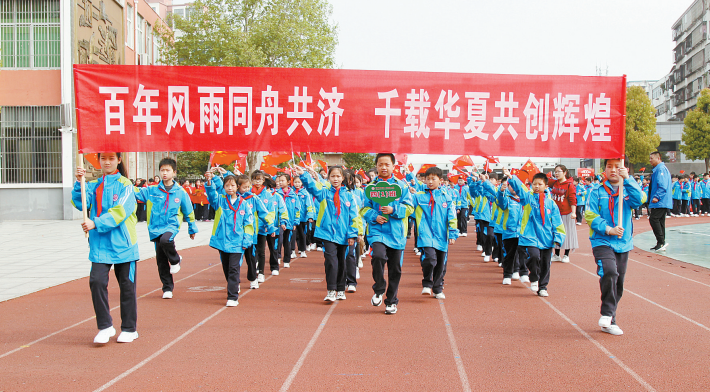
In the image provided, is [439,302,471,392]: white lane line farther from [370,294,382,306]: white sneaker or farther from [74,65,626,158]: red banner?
[74,65,626,158]: red banner

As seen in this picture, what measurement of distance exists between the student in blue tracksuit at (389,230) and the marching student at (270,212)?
7.56ft

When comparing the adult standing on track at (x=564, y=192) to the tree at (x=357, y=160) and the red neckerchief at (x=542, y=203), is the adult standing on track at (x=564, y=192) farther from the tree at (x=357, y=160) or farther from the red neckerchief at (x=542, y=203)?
the tree at (x=357, y=160)

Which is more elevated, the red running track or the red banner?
the red banner

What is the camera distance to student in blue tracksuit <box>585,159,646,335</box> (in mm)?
5746

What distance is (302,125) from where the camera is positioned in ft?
22.4

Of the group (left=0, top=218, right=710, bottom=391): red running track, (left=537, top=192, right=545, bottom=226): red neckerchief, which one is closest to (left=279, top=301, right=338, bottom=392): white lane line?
(left=0, top=218, right=710, bottom=391): red running track

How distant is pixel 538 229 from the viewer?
8.26 metres

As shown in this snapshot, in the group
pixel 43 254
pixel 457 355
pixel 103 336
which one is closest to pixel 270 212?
pixel 103 336

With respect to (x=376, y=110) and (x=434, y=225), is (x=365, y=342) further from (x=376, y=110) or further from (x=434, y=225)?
(x=376, y=110)

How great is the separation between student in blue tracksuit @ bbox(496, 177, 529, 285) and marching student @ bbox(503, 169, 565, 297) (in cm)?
69

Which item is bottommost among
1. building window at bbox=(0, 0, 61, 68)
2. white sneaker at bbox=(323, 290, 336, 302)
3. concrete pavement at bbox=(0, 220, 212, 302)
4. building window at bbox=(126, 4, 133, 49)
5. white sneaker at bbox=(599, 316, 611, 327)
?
concrete pavement at bbox=(0, 220, 212, 302)

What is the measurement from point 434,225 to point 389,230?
101cm

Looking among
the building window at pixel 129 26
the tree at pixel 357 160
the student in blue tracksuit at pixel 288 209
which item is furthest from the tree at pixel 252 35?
the student in blue tracksuit at pixel 288 209

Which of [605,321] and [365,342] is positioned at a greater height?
[605,321]
